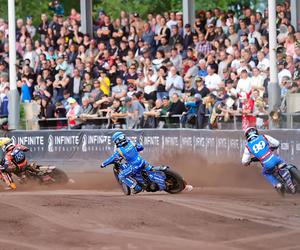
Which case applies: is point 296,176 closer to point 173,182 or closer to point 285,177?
point 285,177

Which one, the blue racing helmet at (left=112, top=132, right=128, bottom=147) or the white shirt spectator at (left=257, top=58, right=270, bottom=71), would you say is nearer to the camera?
the blue racing helmet at (left=112, top=132, right=128, bottom=147)

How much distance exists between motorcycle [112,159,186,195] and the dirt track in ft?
0.76

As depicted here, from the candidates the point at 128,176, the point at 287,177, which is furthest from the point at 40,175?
the point at 287,177

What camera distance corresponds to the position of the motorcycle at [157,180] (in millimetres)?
18828

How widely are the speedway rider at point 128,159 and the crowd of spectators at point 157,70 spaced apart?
155 inches

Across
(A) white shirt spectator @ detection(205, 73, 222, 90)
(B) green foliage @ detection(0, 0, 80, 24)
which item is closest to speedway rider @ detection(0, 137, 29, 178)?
(A) white shirt spectator @ detection(205, 73, 222, 90)

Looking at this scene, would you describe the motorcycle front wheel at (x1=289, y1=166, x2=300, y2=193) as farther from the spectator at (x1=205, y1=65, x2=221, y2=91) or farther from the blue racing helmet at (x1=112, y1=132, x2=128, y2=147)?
the spectator at (x1=205, y1=65, x2=221, y2=91)

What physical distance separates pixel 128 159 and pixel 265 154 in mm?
2778

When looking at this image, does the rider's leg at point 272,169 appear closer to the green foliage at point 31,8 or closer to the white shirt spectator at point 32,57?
the white shirt spectator at point 32,57

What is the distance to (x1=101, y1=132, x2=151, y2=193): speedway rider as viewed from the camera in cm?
1891

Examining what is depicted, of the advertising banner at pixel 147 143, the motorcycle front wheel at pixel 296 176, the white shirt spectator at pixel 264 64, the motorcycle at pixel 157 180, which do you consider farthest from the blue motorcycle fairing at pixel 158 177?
the white shirt spectator at pixel 264 64

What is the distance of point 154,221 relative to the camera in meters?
14.2

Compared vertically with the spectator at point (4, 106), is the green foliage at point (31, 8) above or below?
above

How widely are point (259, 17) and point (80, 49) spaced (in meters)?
6.20
